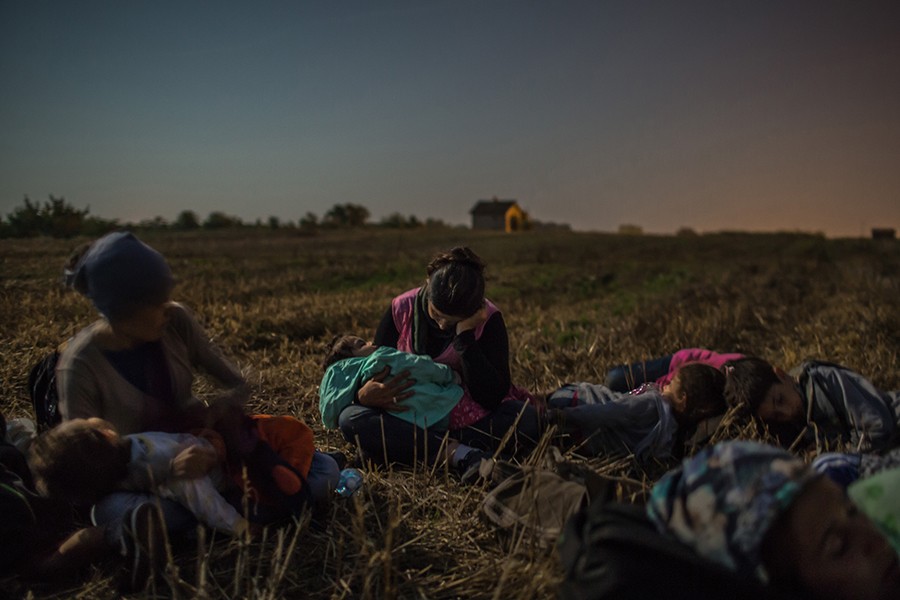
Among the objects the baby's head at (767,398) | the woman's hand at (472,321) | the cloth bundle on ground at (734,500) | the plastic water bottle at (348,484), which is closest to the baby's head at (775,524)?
the cloth bundle on ground at (734,500)

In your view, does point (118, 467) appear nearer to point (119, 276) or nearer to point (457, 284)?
point (119, 276)

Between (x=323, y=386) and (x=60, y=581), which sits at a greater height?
(x=323, y=386)

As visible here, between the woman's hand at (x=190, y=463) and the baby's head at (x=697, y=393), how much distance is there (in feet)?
8.37

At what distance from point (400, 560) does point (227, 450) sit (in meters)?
0.85

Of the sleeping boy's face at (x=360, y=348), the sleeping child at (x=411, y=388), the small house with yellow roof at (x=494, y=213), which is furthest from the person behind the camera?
the small house with yellow roof at (x=494, y=213)

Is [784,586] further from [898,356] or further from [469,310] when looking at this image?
[898,356]

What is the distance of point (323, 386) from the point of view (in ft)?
11.9

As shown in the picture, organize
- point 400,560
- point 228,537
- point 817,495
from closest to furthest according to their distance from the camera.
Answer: point 817,495
point 400,560
point 228,537

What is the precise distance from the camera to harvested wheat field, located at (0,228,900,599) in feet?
7.43

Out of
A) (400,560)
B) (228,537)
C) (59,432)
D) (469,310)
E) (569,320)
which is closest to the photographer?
(59,432)

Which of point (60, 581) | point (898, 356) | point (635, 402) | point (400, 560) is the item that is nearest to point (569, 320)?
point (898, 356)

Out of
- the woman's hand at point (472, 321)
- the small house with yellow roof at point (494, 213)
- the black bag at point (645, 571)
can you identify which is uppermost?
the small house with yellow roof at point (494, 213)

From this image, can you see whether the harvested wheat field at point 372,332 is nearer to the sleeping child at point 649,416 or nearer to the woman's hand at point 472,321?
the sleeping child at point 649,416

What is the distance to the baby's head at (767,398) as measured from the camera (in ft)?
11.3
